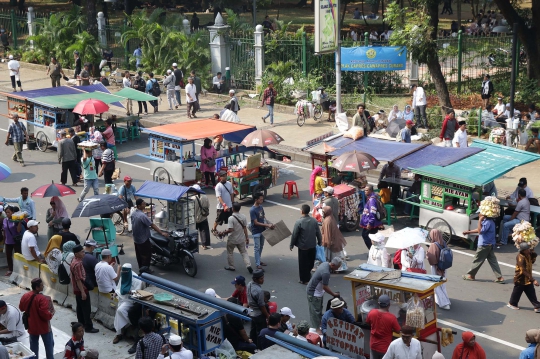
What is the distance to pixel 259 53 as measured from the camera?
98.3 ft

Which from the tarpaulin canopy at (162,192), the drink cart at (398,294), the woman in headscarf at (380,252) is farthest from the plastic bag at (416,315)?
the tarpaulin canopy at (162,192)

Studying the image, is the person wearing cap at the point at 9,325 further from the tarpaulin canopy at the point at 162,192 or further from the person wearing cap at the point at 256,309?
the tarpaulin canopy at the point at 162,192

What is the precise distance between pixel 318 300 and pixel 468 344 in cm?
296

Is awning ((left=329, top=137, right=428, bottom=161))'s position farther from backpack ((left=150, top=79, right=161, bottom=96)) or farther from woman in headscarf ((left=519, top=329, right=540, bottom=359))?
backpack ((left=150, top=79, right=161, bottom=96))

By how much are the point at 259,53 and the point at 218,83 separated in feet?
6.87

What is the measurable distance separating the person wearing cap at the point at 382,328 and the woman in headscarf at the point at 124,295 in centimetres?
374

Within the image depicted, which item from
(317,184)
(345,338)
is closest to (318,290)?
(345,338)

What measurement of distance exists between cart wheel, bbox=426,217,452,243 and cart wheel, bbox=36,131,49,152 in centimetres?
A: 1291

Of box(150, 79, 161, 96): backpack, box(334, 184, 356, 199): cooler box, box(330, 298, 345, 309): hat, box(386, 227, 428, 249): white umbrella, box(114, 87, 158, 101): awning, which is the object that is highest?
box(114, 87, 158, 101): awning

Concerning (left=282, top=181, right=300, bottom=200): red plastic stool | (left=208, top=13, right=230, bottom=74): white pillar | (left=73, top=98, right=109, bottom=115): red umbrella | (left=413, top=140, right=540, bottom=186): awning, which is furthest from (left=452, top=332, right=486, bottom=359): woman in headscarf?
(left=208, top=13, right=230, bottom=74): white pillar

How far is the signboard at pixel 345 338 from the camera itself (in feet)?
35.1

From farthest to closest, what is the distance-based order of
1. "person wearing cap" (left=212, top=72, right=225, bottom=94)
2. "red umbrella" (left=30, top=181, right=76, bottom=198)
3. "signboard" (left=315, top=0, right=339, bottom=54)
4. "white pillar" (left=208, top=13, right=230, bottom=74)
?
1. "white pillar" (left=208, top=13, right=230, bottom=74)
2. "person wearing cap" (left=212, top=72, right=225, bottom=94)
3. "signboard" (left=315, top=0, right=339, bottom=54)
4. "red umbrella" (left=30, top=181, right=76, bottom=198)

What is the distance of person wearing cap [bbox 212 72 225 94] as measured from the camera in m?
30.7

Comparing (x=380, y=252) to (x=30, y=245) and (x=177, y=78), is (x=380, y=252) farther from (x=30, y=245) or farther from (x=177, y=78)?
(x=177, y=78)
